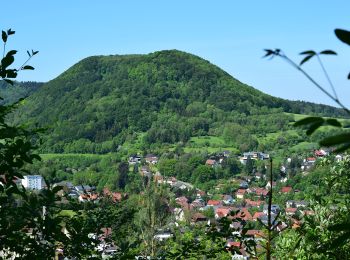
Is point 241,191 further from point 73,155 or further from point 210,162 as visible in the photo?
point 73,155

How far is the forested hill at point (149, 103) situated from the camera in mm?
135625

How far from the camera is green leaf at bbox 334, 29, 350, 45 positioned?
3.15 ft

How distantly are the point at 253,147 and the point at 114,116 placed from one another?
38.6m

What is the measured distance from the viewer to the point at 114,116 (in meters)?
144

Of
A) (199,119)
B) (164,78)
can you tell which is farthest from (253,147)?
(164,78)

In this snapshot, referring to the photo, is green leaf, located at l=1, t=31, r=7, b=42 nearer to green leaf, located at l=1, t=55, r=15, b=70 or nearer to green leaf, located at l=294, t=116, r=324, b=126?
green leaf, located at l=1, t=55, r=15, b=70

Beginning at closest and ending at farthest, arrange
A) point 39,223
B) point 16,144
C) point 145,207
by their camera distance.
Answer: point 16,144 < point 39,223 < point 145,207

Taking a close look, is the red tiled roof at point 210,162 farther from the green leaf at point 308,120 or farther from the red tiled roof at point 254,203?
the green leaf at point 308,120

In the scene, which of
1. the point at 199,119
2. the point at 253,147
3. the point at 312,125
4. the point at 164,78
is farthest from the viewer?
the point at 164,78

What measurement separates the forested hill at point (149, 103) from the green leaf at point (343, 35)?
126526mm

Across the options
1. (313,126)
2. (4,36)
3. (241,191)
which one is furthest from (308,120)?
(241,191)

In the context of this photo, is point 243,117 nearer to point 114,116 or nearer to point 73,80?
point 114,116

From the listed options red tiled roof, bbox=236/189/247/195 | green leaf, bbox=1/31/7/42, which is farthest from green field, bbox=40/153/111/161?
green leaf, bbox=1/31/7/42

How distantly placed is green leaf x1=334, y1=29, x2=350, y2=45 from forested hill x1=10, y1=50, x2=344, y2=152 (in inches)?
4981
